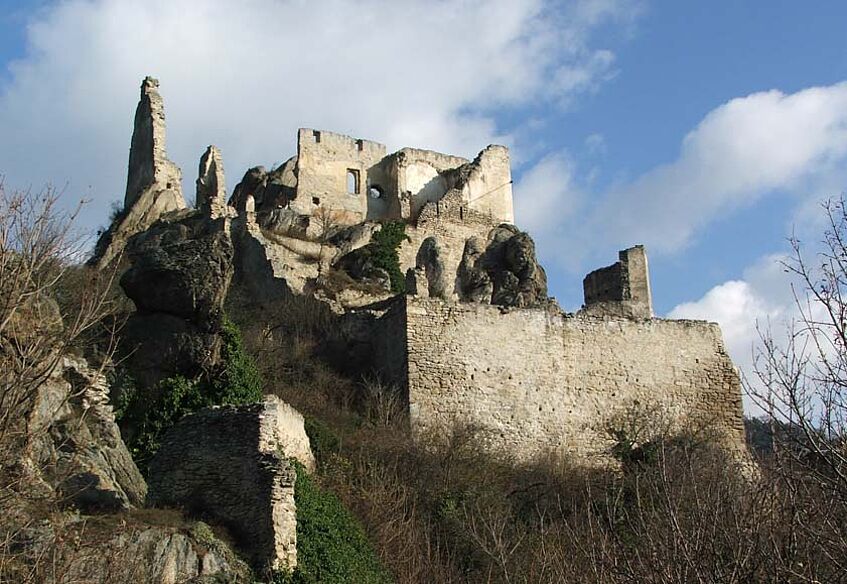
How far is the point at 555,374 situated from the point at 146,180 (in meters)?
21.4

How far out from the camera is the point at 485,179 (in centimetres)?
4159

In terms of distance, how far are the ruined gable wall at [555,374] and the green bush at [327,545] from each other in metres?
5.56

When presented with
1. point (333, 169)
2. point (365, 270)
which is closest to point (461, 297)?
point (365, 270)

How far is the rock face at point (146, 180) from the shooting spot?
1561 inches

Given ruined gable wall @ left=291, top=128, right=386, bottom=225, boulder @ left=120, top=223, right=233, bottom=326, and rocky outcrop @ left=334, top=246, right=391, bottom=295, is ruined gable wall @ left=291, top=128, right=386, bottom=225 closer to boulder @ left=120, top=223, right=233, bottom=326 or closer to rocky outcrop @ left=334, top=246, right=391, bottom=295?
rocky outcrop @ left=334, top=246, right=391, bottom=295

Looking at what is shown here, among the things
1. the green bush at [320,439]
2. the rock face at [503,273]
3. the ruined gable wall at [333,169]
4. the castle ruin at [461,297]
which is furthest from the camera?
the ruined gable wall at [333,169]

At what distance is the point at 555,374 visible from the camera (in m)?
26.9

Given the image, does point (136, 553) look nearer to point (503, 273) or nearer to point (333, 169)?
point (503, 273)

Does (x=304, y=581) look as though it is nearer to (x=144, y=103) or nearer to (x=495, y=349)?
(x=495, y=349)

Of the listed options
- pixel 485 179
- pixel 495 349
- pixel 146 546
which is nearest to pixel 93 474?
pixel 146 546

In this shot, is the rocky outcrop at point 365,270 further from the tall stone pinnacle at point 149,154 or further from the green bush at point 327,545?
the green bush at point 327,545

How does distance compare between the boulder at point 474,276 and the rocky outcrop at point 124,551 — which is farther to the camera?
the boulder at point 474,276

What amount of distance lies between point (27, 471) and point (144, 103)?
3314cm

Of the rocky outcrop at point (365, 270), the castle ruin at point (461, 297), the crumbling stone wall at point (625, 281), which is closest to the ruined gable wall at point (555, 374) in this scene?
the castle ruin at point (461, 297)
